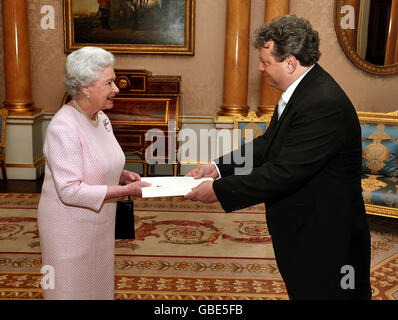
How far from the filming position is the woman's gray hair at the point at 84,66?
92.0 inches

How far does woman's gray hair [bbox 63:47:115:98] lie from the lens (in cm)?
234

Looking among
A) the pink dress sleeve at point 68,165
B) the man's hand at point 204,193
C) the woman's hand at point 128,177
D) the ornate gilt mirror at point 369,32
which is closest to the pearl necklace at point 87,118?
the pink dress sleeve at point 68,165

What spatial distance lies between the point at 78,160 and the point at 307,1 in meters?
5.77

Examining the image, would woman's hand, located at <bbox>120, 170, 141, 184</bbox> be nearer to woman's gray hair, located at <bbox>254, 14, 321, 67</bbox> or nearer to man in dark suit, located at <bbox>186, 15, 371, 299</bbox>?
man in dark suit, located at <bbox>186, 15, 371, 299</bbox>

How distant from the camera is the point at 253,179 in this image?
2.33 m

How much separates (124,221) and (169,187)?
374mm

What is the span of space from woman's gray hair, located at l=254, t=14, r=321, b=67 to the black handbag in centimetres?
122

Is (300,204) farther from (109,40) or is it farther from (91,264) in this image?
(109,40)

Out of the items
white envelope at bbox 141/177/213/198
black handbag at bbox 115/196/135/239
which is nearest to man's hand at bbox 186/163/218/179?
white envelope at bbox 141/177/213/198

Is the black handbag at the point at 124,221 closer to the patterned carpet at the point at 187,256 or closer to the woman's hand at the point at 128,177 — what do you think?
the woman's hand at the point at 128,177

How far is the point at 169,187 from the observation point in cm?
263

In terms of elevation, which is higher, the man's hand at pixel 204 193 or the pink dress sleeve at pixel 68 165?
the pink dress sleeve at pixel 68 165

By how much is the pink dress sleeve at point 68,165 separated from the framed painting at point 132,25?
5.03m

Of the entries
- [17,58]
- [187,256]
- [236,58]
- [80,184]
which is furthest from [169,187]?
[17,58]
